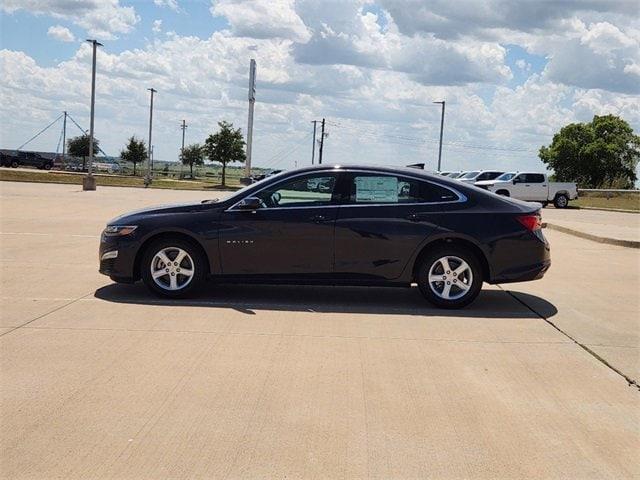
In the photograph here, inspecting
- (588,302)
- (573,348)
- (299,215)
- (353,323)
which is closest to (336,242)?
(299,215)

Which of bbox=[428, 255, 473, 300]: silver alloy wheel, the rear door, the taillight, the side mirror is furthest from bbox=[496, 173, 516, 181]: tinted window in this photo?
the side mirror

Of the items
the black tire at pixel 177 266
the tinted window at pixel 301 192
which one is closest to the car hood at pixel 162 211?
the black tire at pixel 177 266

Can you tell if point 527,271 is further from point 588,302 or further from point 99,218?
point 99,218

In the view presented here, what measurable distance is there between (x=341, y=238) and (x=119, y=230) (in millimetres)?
2513

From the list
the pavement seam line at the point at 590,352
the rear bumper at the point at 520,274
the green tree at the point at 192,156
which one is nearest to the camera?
the pavement seam line at the point at 590,352

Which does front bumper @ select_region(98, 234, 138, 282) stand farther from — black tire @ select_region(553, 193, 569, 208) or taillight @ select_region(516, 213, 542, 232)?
black tire @ select_region(553, 193, 569, 208)

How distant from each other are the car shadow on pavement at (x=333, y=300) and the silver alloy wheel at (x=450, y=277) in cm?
21

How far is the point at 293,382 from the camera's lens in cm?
497

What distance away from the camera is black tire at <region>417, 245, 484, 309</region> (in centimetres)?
754

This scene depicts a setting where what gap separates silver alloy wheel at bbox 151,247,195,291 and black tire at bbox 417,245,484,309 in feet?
8.53

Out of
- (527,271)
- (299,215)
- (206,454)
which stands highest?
(299,215)

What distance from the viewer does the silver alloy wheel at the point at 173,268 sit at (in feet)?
25.0

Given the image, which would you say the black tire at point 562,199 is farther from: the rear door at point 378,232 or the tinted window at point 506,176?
the rear door at point 378,232

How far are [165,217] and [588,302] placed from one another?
16.9 ft
